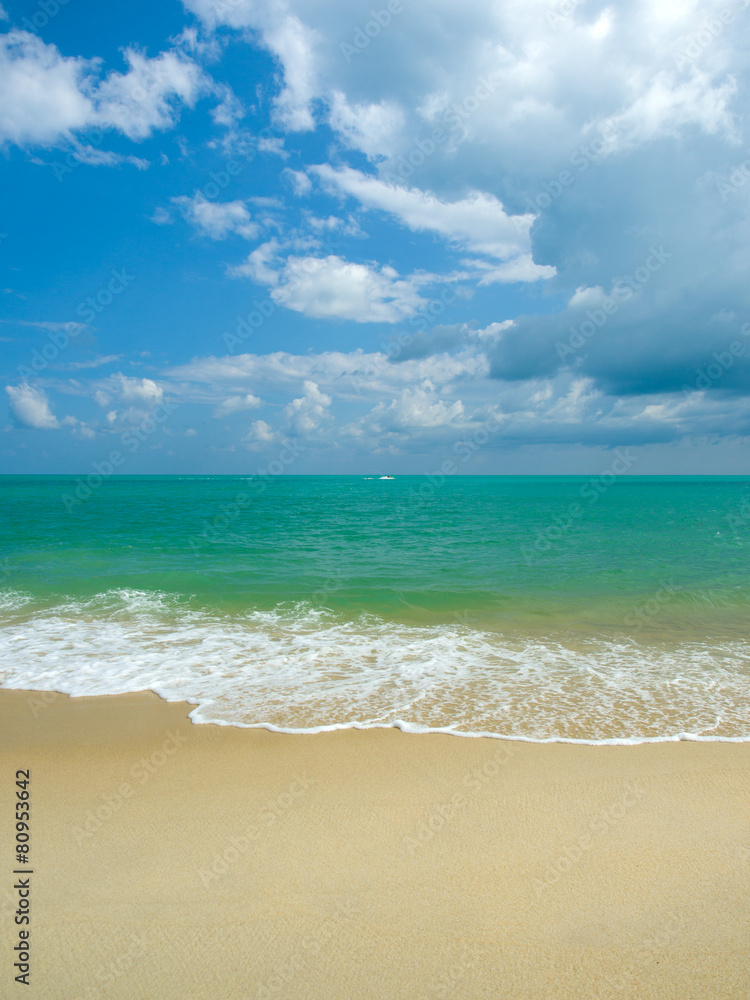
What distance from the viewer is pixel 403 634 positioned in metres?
11.9

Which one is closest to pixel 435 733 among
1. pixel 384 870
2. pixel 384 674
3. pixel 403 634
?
pixel 384 674

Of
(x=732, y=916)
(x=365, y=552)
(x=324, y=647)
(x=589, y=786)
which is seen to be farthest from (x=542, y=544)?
(x=732, y=916)

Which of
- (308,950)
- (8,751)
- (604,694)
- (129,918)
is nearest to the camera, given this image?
(308,950)

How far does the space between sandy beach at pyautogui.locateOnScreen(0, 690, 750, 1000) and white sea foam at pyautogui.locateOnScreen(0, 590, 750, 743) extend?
849 mm

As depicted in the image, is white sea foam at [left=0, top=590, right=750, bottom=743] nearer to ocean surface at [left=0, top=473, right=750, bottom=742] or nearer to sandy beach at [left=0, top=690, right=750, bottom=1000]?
ocean surface at [left=0, top=473, right=750, bottom=742]

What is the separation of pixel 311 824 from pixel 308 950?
4.44 feet

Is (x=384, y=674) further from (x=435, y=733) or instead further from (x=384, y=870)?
(x=384, y=870)

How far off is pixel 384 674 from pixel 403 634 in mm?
2682

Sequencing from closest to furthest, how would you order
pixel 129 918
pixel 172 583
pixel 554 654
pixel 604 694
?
pixel 129 918
pixel 604 694
pixel 554 654
pixel 172 583

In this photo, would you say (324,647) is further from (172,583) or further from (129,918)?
(172,583)

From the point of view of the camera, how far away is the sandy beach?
3398 mm

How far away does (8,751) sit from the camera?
6.53 m

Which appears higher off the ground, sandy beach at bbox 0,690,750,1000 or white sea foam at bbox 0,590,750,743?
sandy beach at bbox 0,690,750,1000

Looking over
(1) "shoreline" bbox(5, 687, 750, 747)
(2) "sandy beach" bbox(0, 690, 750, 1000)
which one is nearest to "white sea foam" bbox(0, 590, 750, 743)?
(1) "shoreline" bbox(5, 687, 750, 747)
